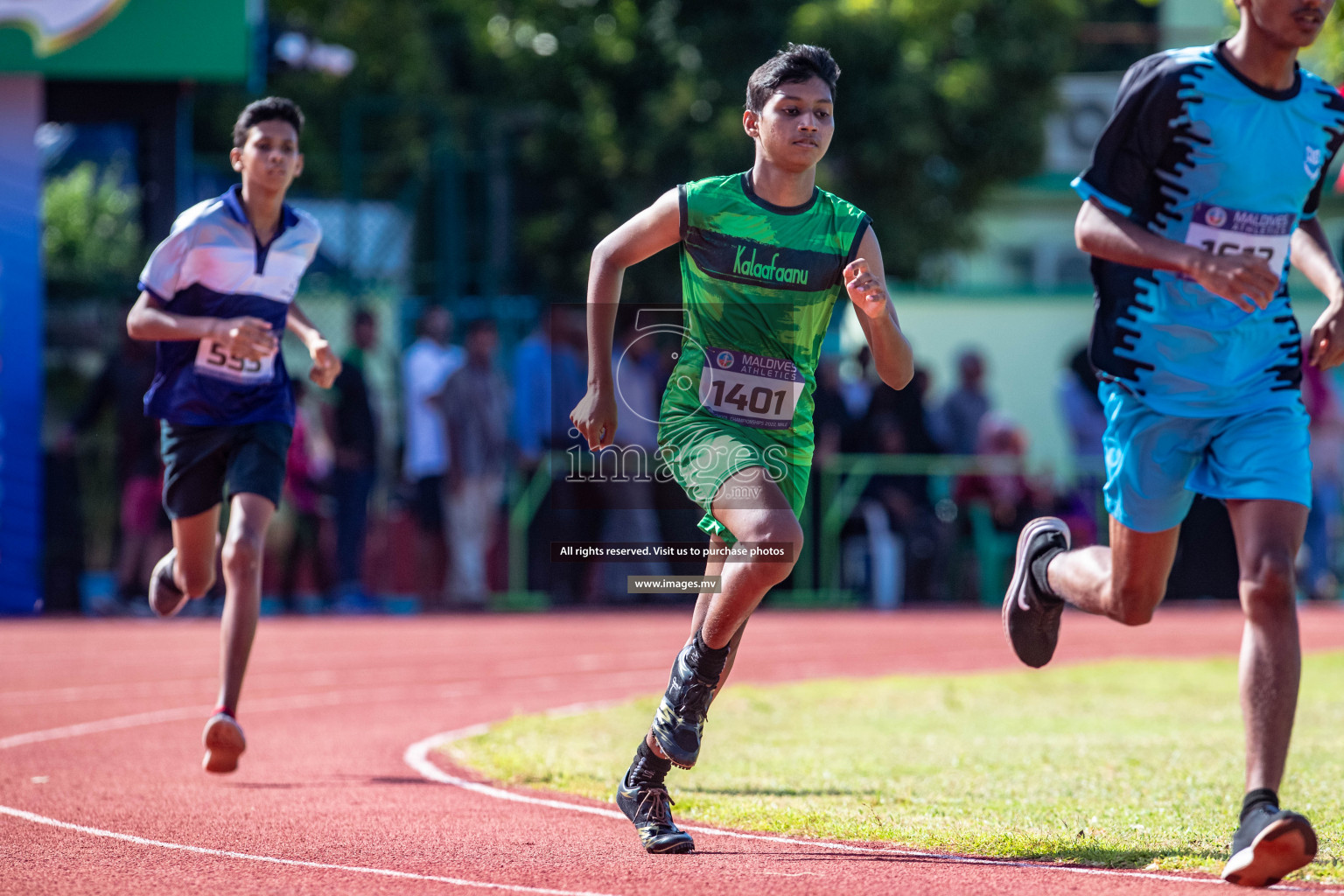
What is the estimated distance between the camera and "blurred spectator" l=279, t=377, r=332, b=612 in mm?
Result: 15648

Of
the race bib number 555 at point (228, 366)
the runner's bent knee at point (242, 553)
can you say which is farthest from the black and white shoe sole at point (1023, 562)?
the race bib number 555 at point (228, 366)

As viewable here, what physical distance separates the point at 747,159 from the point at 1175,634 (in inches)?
314

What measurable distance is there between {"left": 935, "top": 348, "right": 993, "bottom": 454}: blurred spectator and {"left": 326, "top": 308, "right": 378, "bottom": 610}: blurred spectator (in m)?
5.88

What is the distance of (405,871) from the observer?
5094 mm

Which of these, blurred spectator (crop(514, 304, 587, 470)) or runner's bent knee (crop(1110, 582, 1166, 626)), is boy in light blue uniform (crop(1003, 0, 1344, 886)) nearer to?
runner's bent knee (crop(1110, 582, 1166, 626))

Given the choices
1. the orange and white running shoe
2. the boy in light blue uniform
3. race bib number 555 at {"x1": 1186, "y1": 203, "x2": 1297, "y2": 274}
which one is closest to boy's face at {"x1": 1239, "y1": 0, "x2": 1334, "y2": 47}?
the boy in light blue uniform

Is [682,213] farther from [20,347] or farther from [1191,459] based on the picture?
[20,347]

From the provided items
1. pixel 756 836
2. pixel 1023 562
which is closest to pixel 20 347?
pixel 756 836

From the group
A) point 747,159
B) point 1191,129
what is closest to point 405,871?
point 1191,129

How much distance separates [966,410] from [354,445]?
623 cm

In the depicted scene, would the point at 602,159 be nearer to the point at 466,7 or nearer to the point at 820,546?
the point at 466,7

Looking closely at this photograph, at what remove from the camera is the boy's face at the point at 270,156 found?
7379 mm

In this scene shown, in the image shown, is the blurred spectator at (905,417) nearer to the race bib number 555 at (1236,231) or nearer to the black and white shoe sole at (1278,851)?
the race bib number 555 at (1236,231)

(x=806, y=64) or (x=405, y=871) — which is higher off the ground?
(x=806, y=64)
